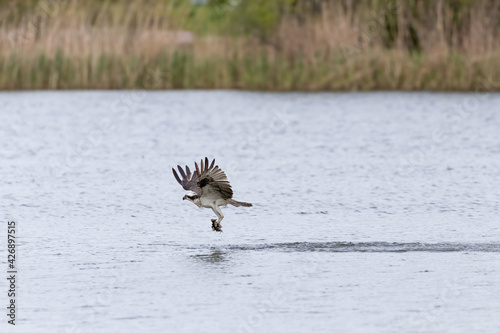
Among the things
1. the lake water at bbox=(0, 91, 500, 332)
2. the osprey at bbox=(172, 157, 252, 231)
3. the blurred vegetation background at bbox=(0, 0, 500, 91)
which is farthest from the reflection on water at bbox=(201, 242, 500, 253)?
the blurred vegetation background at bbox=(0, 0, 500, 91)

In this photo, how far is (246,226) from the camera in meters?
12.5

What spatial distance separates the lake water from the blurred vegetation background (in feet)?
12.0

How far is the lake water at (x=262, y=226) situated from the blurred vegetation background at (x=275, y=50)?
3.67 meters

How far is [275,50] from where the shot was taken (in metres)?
29.3

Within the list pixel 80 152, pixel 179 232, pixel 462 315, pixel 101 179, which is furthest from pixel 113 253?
pixel 80 152

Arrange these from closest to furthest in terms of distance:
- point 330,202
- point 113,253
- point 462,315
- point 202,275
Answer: point 462,315 < point 202,275 < point 113,253 < point 330,202

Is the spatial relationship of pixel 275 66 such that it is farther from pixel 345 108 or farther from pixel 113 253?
pixel 113 253

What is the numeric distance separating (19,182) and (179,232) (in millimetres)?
4438

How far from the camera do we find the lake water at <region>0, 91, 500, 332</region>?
8852 mm

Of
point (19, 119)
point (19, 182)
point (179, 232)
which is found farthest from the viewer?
point (19, 119)

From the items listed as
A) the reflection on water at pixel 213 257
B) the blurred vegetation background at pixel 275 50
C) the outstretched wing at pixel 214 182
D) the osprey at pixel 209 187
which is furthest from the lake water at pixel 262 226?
the blurred vegetation background at pixel 275 50

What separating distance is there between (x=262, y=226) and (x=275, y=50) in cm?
1717

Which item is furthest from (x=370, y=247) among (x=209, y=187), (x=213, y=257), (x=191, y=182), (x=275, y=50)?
(x=275, y=50)

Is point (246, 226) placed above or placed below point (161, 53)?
below
